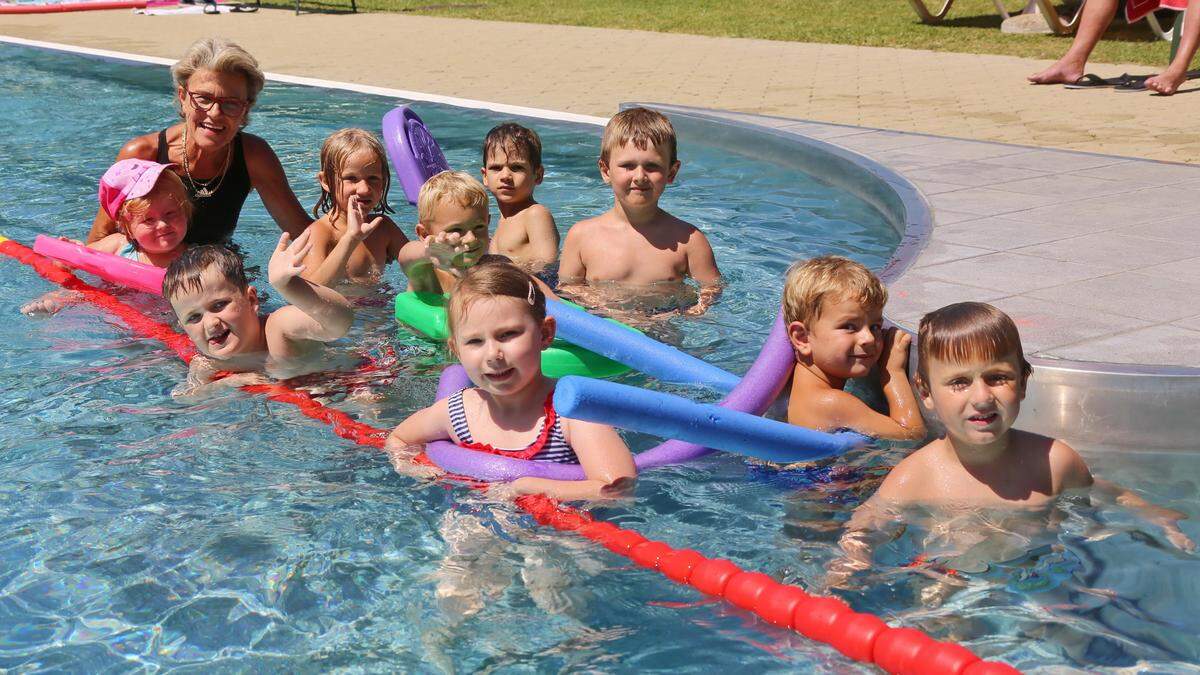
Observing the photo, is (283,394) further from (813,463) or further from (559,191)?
(559,191)

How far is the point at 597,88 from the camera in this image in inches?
494

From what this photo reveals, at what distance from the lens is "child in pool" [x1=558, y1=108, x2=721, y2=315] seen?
6.13 metres

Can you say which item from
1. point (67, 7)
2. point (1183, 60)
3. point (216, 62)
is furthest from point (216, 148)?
point (67, 7)

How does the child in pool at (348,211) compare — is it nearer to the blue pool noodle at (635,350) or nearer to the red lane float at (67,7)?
the blue pool noodle at (635,350)

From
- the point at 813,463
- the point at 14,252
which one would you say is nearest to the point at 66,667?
the point at 813,463

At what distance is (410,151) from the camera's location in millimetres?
7027

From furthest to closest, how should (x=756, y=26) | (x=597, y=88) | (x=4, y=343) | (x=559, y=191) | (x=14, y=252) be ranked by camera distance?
1. (x=756, y=26)
2. (x=597, y=88)
3. (x=559, y=191)
4. (x=14, y=252)
5. (x=4, y=343)

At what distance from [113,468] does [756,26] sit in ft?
47.6

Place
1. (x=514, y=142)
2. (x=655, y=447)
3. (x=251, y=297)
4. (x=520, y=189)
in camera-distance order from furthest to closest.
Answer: (x=520, y=189) < (x=514, y=142) < (x=251, y=297) < (x=655, y=447)

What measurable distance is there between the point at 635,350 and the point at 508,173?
195 centimetres

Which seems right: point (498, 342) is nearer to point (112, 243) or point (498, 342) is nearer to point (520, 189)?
point (520, 189)

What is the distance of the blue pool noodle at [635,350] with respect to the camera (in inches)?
193

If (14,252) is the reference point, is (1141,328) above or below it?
above

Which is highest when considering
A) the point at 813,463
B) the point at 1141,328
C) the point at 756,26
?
the point at 756,26
